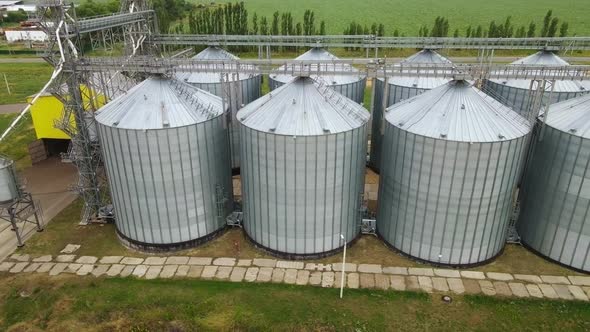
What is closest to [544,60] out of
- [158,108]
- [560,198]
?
[560,198]

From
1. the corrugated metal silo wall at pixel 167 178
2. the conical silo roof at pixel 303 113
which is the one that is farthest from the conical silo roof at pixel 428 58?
the corrugated metal silo wall at pixel 167 178

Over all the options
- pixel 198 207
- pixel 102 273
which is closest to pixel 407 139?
pixel 198 207

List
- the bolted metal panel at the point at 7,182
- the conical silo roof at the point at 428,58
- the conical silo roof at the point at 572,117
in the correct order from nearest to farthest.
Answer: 1. the conical silo roof at the point at 572,117
2. the bolted metal panel at the point at 7,182
3. the conical silo roof at the point at 428,58

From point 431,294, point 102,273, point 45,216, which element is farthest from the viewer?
point 45,216

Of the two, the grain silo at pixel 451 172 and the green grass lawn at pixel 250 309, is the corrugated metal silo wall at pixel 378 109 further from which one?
the green grass lawn at pixel 250 309

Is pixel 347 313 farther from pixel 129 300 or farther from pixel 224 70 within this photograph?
pixel 224 70
